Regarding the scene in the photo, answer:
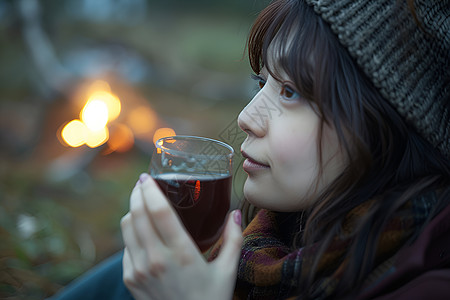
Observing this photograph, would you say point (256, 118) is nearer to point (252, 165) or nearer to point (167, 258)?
point (252, 165)

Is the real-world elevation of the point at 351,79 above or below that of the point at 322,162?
above

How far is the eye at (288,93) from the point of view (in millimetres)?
1304

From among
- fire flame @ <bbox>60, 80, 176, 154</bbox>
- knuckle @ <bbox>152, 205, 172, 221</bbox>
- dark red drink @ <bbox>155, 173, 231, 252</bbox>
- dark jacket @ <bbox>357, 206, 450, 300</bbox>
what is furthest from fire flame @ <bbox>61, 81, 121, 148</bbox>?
dark jacket @ <bbox>357, 206, 450, 300</bbox>

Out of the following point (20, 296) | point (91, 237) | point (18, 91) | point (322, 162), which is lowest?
point (91, 237)

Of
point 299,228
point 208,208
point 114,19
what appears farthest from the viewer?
point 114,19

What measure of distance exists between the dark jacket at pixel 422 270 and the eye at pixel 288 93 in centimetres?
52

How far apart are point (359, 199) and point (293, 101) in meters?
0.36

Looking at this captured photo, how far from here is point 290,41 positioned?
4.39ft

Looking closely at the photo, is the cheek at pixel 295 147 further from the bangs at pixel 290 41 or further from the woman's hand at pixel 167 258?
the woman's hand at pixel 167 258

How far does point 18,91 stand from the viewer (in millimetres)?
6031

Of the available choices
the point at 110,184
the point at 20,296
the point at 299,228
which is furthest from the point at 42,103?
the point at 299,228

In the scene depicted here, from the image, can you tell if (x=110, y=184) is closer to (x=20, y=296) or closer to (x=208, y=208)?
(x=20, y=296)

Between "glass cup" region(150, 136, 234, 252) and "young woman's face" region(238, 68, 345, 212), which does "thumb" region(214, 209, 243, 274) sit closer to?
"glass cup" region(150, 136, 234, 252)

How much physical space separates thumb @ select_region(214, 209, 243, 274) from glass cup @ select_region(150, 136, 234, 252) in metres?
0.06
